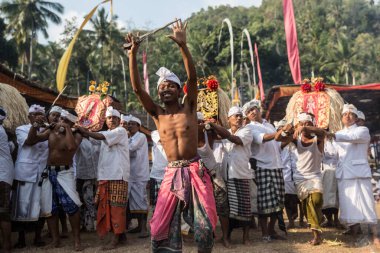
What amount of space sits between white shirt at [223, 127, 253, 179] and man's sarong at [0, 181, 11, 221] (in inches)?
116

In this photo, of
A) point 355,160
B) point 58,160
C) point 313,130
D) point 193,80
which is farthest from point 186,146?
point 355,160

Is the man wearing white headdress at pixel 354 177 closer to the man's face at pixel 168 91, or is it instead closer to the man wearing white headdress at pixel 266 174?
the man wearing white headdress at pixel 266 174

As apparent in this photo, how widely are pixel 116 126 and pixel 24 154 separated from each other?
1296mm

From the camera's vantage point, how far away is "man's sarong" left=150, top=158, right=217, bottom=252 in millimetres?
3791

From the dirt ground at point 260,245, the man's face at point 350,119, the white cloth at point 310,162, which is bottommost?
the dirt ground at point 260,245

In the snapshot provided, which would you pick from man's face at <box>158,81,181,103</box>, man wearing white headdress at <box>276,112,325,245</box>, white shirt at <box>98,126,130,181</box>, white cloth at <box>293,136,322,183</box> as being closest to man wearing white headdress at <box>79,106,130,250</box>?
white shirt at <box>98,126,130,181</box>

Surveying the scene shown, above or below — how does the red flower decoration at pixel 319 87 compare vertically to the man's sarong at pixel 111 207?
above

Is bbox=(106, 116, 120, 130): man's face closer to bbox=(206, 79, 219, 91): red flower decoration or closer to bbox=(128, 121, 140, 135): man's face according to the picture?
bbox=(128, 121, 140, 135): man's face

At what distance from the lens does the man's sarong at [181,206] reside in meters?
3.79

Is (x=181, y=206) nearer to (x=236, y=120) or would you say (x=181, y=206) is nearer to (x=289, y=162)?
(x=236, y=120)

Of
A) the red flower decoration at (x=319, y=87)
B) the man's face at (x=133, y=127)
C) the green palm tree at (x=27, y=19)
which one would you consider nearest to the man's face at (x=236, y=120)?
the man's face at (x=133, y=127)

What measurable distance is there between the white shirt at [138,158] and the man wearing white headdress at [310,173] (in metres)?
2.48

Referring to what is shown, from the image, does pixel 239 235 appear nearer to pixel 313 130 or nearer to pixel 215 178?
pixel 215 178

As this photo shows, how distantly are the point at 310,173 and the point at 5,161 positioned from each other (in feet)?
13.4
